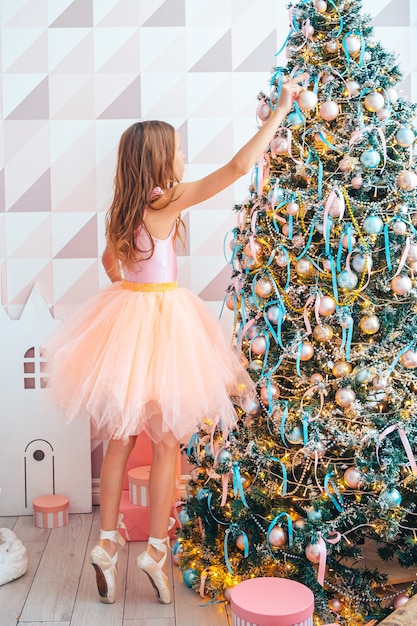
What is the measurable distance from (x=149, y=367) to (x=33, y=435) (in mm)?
1162

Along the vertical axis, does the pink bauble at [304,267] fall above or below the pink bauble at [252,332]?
above

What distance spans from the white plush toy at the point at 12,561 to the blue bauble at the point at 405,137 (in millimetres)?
1859

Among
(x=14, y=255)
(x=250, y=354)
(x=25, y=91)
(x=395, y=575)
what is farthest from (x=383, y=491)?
(x=25, y=91)

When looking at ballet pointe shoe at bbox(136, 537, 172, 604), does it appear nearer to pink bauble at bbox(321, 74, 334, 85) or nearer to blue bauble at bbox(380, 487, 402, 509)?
blue bauble at bbox(380, 487, 402, 509)

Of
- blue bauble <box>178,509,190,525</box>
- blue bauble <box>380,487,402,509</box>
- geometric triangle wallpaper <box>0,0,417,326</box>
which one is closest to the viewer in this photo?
blue bauble <box>380,487,402,509</box>

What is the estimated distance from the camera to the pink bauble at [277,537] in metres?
2.11

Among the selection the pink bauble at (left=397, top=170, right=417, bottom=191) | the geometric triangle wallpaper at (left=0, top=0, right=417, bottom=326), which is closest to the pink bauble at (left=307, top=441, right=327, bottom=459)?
the pink bauble at (left=397, top=170, right=417, bottom=191)

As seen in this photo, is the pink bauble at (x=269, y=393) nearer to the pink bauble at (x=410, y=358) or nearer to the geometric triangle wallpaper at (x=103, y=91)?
the pink bauble at (x=410, y=358)

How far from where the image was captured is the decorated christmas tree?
6.82ft

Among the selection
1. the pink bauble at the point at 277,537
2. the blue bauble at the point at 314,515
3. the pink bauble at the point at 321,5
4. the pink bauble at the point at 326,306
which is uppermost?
the pink bauble at the point at 321,5

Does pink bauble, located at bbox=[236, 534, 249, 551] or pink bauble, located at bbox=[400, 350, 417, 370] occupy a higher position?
pink bauble, located at bbox=[400, 350, 417, 370]

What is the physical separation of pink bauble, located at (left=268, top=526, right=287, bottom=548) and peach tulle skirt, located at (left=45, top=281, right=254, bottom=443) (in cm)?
35

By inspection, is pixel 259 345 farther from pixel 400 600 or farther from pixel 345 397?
pixel 400 600

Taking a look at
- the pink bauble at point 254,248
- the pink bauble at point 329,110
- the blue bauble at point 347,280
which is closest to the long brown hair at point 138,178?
the pink bauble at point 254,248
